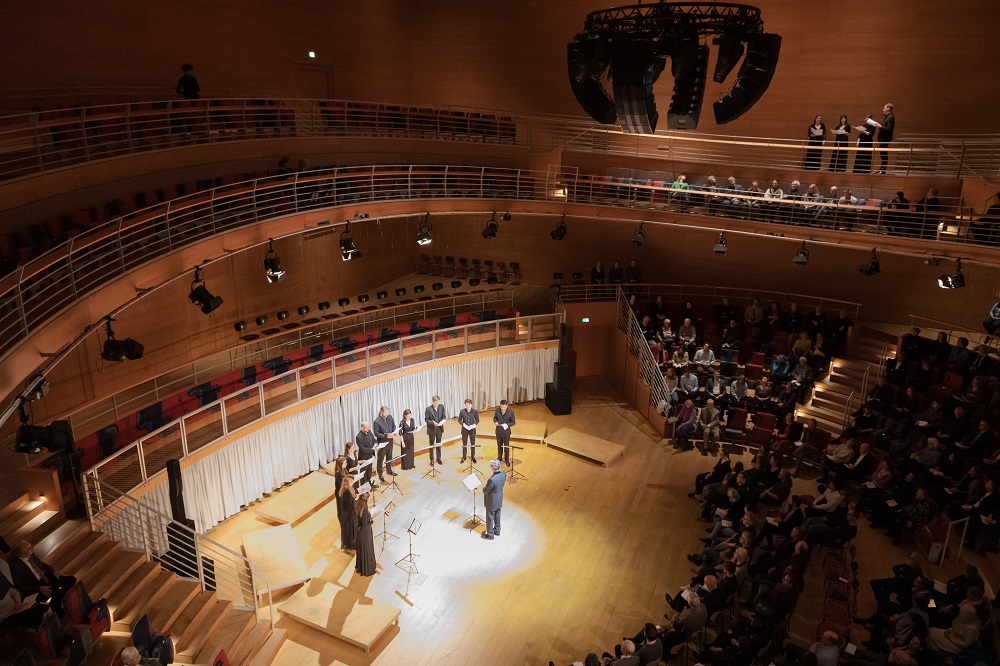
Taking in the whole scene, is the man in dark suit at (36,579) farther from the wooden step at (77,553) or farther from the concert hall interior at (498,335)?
the wooden step at (77,553)

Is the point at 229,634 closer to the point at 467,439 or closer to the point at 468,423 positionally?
the point at 468,423

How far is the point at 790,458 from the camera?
12633 millimetres

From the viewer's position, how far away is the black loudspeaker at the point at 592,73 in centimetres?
853

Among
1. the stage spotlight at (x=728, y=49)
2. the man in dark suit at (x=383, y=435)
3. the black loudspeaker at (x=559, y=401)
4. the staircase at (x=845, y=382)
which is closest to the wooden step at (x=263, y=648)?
the man in dark suit at (x=383, y=435)

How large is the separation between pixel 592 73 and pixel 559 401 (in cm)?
786

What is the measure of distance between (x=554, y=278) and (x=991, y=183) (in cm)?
982

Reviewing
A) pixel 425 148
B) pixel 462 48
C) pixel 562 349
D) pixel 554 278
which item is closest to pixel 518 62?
pixel 462 48

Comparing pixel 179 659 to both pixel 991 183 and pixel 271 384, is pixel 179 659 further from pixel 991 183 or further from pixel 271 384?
pixel 991 183

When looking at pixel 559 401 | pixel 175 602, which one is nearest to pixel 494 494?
pixel 175 602

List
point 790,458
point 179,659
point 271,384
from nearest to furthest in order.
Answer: point 179,659
point 271,384
point 790,458

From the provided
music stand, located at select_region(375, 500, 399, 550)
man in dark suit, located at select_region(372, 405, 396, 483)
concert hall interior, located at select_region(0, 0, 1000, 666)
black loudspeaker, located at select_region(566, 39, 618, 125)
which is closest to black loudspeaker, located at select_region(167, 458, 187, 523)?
concert hall interior, located at select_region(0, 0, 1000, 666)

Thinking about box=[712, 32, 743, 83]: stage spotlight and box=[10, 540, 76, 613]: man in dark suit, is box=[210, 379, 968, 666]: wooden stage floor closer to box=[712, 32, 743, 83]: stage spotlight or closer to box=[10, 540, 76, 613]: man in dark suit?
box=[10, 540, 76, 613]: man in dark suit

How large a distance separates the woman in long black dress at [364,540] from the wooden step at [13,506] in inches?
153

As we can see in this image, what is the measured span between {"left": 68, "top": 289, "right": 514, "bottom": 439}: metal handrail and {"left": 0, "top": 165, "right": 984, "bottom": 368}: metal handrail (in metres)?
1.72
